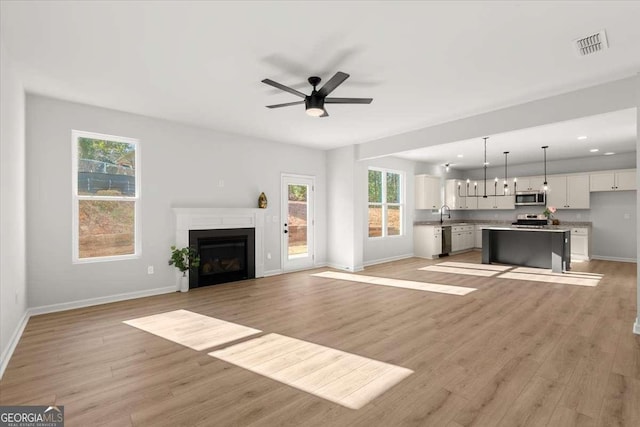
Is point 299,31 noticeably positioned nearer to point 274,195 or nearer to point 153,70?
point 153,70

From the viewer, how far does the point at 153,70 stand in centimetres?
341

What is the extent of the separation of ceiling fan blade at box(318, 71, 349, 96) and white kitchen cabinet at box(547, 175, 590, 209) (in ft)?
27.2

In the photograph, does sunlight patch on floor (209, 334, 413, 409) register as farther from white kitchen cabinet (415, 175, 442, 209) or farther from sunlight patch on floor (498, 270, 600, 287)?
white kitchen cabinet (415, 175, 442, 209)

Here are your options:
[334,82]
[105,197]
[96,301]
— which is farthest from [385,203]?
[96,301]

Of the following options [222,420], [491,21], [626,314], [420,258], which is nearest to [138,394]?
[222,420]

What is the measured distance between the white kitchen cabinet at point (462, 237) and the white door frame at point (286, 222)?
15.3ft

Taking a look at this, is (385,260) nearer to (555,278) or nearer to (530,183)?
(555,278)

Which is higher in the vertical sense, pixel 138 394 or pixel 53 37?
pixel 53 37

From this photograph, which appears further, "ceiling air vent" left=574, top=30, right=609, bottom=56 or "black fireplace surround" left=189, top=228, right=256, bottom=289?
"black fireplace surround" left=189, top=228, right=256, bottom=289

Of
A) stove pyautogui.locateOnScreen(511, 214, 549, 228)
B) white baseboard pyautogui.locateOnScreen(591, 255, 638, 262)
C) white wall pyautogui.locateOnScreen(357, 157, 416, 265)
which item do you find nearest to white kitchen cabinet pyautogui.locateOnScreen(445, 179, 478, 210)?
white wall pyautogui.locateOnScreen(357, 157, 416, 265)

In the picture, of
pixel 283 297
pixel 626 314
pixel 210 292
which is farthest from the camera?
pixel 210 292

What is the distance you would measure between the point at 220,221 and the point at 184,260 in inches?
36.8

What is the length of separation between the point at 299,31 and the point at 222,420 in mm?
2942

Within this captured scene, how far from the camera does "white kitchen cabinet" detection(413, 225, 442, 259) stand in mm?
8805
